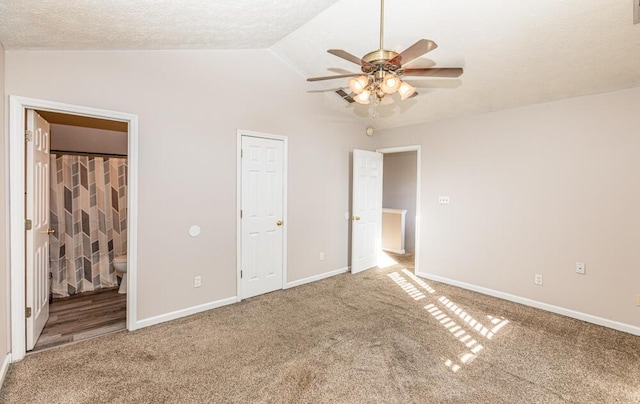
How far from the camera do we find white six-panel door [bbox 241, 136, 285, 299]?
3.58 metres

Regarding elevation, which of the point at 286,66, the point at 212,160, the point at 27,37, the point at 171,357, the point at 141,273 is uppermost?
the point at 286,66

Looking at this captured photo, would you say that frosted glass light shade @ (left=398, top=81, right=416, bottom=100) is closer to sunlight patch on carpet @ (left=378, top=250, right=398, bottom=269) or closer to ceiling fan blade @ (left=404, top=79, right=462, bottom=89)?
ceiling fan blade @ (left=404, top=79, right=462, bottom=89)

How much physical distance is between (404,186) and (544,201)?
351cm

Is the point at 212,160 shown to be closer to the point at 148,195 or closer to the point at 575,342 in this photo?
the point at 148,195

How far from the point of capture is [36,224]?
254 cm

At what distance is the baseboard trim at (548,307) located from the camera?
2.91 m

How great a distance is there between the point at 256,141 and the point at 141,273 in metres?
1.90

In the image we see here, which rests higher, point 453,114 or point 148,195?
point 453,114

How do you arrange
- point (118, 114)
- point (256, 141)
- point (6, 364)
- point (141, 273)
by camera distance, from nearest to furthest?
point (6, 364) → point (118, 114) → point (141, 273) → point (256, 141)

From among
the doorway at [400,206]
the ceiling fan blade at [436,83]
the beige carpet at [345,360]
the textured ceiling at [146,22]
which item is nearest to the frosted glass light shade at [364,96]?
the textured ceiling at [146,22]

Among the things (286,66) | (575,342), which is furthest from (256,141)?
(575,342)

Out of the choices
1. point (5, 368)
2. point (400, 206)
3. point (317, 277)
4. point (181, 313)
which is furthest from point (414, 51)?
point (400, 206)

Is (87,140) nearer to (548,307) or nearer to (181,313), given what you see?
(181,313)

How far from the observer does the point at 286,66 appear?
3.84 m
